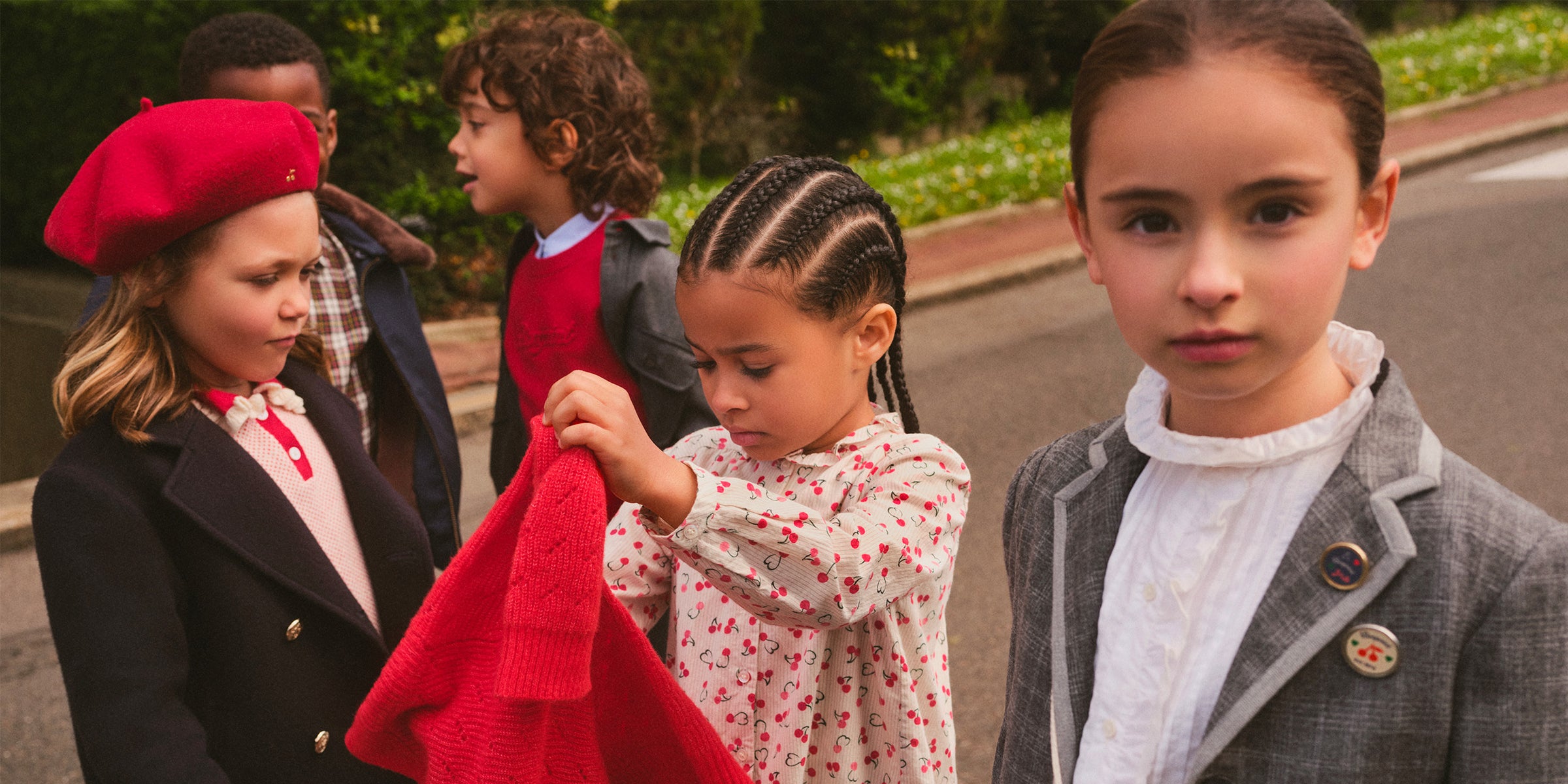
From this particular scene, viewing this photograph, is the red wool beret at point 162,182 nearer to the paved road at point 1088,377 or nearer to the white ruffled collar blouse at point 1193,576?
the white ruffled collar blouse at point 1193,576

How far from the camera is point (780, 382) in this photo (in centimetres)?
173

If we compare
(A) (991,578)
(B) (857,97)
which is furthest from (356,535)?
(B) (857,97)

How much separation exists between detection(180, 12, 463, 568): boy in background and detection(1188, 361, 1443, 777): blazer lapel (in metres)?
2.35

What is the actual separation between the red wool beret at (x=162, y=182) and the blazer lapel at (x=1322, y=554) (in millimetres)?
1712

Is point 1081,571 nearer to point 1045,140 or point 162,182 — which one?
point 162,182

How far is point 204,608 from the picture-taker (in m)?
1.97

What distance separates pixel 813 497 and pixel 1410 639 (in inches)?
33.4

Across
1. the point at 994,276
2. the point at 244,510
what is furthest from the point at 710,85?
the point at 244,510

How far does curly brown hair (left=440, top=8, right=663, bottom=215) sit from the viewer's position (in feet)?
9.76

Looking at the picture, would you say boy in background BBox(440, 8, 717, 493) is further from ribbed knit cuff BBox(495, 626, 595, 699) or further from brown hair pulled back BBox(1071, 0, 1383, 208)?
brown hair pulled back BBox(1071, 0, 1383, 208)

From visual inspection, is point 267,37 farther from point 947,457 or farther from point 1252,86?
point 1252,86

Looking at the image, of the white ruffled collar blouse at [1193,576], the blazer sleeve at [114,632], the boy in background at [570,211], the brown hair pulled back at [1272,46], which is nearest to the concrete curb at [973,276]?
the boy in background at [570,211]

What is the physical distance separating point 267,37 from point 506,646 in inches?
97.9

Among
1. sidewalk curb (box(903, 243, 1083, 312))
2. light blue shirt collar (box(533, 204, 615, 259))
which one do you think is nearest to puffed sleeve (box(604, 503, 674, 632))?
light blue shirt collar (box(533, 204, 615, 259))
